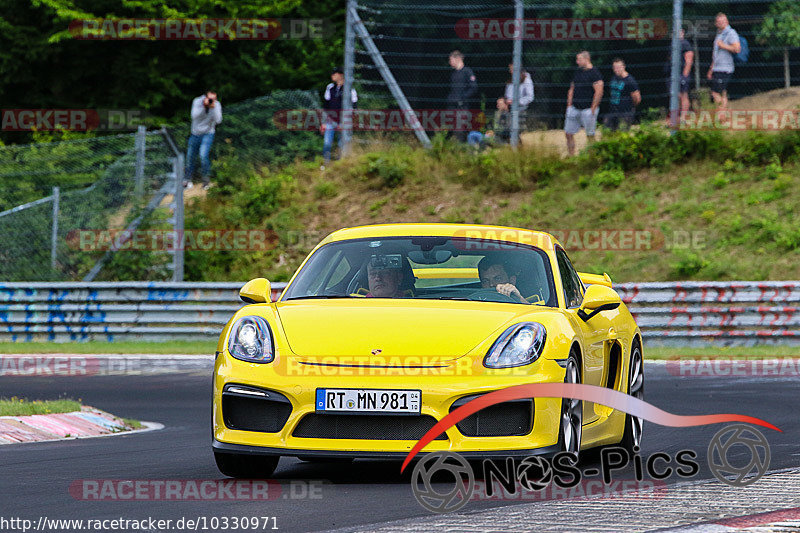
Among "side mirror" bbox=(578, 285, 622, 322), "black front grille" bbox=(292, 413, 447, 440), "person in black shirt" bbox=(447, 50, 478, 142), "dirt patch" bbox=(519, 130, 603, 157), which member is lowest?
"black front grille" bbox=(292, 413, 447, 440)

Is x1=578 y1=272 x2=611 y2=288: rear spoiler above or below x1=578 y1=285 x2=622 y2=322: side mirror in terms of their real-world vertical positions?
below

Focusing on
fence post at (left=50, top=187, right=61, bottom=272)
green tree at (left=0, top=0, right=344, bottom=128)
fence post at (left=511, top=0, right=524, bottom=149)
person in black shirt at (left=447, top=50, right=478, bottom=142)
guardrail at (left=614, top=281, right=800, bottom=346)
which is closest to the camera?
guardrail at (left=614, top=281, right=800, bottom=346)

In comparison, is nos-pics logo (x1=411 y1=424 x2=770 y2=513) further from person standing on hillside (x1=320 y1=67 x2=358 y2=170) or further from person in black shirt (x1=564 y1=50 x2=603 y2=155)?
person standing on hillside (x1=320 y1=67 x2=358 y2=170)

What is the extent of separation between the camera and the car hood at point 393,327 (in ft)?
22.7

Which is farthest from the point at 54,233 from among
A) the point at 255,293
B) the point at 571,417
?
the point at 571,417

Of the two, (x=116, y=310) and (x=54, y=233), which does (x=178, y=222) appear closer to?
(x=54, y=233)

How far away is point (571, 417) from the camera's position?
23.4 ft

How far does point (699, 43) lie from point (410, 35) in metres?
5.06

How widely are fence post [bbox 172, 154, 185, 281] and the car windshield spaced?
14.1 metres

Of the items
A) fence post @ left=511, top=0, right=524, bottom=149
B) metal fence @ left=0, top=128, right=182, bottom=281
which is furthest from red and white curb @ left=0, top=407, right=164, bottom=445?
fence post @ left=511, top=0, right=524, bottom=149

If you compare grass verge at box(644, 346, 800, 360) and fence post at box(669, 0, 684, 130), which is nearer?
grass verge at box(644, 346, 800, 360)

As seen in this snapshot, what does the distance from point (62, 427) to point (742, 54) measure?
1512 cm

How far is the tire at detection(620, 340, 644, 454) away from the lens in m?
8.66

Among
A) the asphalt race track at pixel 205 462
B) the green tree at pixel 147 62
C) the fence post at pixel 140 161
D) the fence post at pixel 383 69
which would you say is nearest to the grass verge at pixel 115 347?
the fence post at pixel 140 161
